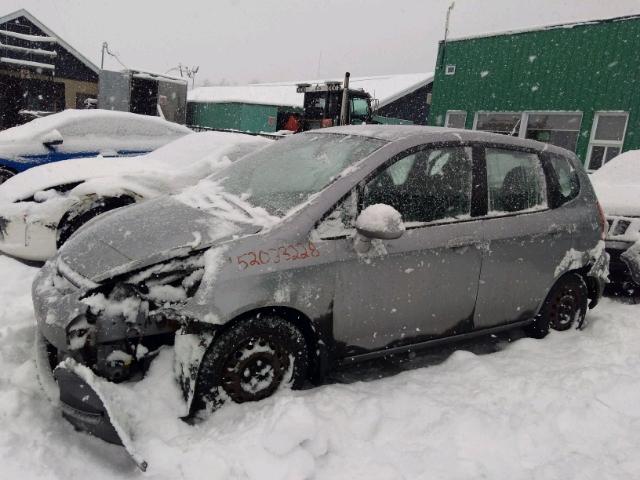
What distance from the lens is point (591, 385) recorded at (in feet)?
10.9

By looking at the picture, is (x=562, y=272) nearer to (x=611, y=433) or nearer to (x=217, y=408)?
(x=611, y=433)

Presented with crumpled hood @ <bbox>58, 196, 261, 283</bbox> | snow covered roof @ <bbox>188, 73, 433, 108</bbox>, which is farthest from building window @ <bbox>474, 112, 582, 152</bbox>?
crumpled hood @ <bbox>58, 196, 261, 283</bbox>

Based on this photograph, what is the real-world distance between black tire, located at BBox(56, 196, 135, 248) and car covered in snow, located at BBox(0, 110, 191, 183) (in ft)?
10.4

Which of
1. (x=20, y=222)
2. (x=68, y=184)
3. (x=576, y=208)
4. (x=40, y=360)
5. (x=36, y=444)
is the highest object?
(x=576, y=208)

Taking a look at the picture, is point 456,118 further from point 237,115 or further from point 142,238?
point 237,115

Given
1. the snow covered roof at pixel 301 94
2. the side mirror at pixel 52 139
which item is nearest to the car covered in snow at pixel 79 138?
the side mirror at pixel 52 139

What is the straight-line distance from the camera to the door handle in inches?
132

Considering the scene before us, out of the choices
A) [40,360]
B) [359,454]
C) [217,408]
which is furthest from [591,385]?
[40,360]

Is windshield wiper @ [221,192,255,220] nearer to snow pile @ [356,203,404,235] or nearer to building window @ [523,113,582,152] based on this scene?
snow pile @ [356,203,404,235]

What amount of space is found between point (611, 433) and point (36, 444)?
3.12 m

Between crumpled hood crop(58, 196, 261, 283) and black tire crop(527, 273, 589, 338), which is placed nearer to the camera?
crumpled hood crop(58, 196, 261, 283)

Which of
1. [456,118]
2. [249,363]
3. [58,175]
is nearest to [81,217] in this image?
[58,175]

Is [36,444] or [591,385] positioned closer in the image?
[36,444]

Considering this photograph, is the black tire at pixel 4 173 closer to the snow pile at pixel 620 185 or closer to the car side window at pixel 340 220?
the car side window at pixel 340 220
